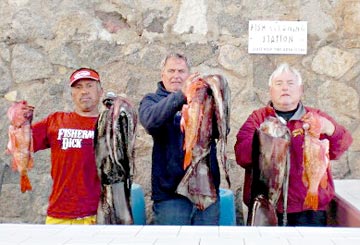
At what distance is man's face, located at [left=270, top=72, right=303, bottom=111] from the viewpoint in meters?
3.48

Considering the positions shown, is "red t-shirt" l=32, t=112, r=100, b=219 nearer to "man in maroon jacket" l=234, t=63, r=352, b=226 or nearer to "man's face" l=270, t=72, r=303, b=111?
"man in maroon jacket" l=234, t=63, r=352, b=226

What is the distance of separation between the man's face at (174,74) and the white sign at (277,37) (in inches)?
56.9

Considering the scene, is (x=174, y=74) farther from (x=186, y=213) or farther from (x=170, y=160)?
(x=186, y=213)

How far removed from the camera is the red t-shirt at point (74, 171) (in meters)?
3.54

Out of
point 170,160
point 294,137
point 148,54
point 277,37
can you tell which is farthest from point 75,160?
point 277,37

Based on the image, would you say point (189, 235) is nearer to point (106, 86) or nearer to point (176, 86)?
point (176, 86)

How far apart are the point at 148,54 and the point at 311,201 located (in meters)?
1.97

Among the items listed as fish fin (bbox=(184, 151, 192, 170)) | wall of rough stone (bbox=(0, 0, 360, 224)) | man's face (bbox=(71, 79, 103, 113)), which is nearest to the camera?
fish fin (bbox=(184, 151, 192, 170))

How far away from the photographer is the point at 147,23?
16.2 ft

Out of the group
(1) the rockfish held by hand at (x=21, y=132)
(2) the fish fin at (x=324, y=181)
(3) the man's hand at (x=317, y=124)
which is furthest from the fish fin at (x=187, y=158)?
(1) the rockfish held by hand at (x=21, y=132)

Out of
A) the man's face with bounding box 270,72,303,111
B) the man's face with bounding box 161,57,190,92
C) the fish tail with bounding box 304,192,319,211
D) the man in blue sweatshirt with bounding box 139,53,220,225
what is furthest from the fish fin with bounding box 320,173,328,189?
the man's face with bounding box 161,57,190,92

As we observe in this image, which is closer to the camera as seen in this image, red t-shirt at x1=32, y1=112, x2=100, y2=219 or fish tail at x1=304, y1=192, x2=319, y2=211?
fish tail at x1=304, y1=192, x2=319, y2=211

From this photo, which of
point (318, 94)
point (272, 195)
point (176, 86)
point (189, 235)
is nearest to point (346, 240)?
point (189, 235)

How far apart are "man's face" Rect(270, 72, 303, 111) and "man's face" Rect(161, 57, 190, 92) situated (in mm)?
479
